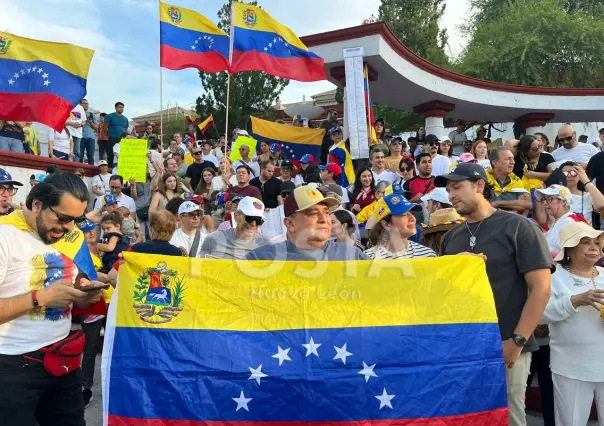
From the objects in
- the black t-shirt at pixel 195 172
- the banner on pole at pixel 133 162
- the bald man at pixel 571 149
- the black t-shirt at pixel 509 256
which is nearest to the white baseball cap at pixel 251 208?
the black t-shirt at pixel 509 256

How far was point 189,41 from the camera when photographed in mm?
9914

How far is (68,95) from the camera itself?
645 centimetres

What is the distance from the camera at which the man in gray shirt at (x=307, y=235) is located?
3451mm

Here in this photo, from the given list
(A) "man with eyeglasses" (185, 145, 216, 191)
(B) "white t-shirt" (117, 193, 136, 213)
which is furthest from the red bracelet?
(A) "man with eyeglasses" (185, 145, 216, 191)

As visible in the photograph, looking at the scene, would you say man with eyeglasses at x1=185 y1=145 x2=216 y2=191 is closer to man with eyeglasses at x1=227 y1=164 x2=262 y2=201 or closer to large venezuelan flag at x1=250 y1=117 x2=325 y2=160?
large venezuelan flag at x1=250 y1=117 x2=325 y2=160

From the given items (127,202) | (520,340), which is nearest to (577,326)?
(520,340)

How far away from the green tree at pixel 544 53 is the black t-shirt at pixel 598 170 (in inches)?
691

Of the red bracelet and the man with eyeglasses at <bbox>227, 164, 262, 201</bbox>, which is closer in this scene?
the red bracelet

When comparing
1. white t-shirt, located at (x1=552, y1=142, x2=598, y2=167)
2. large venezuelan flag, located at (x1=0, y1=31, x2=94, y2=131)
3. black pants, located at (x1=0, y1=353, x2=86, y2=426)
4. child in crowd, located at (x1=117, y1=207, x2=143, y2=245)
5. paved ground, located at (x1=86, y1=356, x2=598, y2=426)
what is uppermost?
large venezuelan flag, located at (x1=0, y1=31, x2=94, y2=131)

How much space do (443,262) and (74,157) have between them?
39.8ft

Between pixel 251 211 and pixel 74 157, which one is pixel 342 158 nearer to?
pixel 251 211

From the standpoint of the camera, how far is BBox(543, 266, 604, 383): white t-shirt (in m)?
3.45

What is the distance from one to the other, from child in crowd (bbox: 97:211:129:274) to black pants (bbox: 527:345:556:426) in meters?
4.49

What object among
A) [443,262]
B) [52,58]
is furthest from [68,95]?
[443,262]
